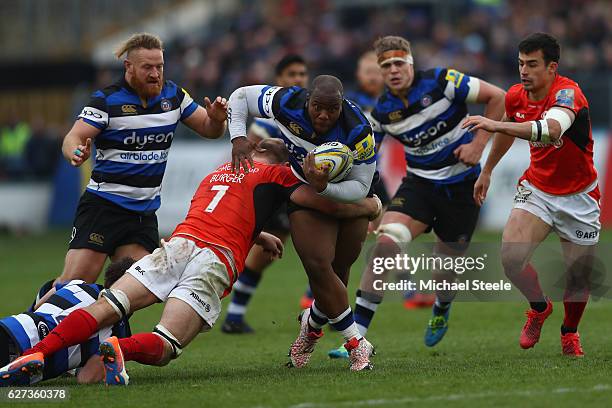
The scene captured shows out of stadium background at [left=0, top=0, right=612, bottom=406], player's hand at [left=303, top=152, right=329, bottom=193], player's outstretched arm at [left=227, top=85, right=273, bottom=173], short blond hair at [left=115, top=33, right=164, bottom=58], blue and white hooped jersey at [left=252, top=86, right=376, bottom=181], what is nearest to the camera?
player's hand at [left=303, top=152, right=329, bottom=193]

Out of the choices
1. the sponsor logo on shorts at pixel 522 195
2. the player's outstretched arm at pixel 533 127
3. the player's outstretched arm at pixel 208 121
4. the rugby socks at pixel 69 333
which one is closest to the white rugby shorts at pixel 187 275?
the rugby socks at pixel 69 333

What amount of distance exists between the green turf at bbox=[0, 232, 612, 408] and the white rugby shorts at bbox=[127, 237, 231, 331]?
57 cm

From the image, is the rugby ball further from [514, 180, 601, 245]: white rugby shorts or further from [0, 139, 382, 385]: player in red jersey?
[514, 180, 601, 245]: white rugby shorts

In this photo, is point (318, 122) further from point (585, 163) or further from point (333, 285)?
point (585, 163)

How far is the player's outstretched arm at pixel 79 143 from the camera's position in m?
8.28

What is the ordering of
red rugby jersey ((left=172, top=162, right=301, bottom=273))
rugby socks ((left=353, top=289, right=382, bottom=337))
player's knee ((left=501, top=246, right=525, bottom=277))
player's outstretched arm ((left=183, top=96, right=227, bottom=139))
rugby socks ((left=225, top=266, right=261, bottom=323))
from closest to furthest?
red rugby jersey ((left=172, top=162, right=301, bottom=273))
player's knee ((left=501, top=246, right=525, bottom=277))
player's outstretched arm ((left=183, top=96, right=227, bottom=139))
rugby socks ((left=353, top=289, right=382, bottom=337))
rugby socks ((left=225, top=266, right=261, bottom=323))

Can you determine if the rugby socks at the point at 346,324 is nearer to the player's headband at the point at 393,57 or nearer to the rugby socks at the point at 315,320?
the rugby socks at the point at 315,320

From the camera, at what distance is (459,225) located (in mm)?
10398

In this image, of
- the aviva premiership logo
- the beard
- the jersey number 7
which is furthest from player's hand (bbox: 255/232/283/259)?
the aviva premiership logo

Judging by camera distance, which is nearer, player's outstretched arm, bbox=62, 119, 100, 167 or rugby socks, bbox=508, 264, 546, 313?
player's outstretched arm, bbox=62, 119, 100, 167

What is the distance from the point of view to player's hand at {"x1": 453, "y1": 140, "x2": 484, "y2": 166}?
9.69 meters

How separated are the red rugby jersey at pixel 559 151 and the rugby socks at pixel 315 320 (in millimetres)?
2056

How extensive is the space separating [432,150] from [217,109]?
7.52 feet

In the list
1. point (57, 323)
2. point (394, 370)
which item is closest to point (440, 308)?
point (394, 370)
